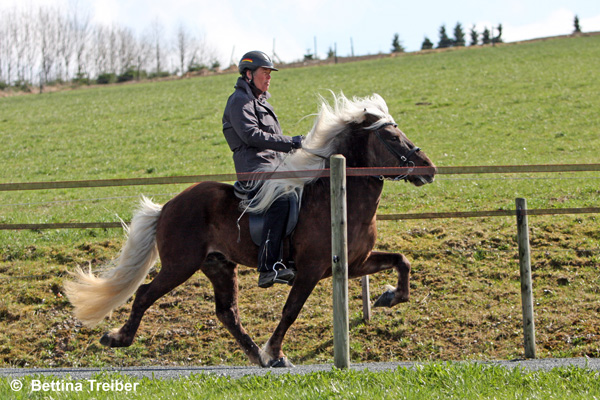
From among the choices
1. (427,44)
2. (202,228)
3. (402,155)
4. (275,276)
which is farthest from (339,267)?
(427,44)

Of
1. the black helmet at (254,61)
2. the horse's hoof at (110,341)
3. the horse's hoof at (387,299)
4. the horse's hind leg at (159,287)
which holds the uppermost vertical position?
the black helmet at (254,61)

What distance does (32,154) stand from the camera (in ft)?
74.9

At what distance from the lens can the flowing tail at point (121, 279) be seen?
6.93 metres

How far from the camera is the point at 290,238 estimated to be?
652cm

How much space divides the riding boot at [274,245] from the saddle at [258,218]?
0.15 ft

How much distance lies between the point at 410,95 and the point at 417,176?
23830 mm

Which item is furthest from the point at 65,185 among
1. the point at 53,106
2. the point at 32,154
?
the point at 53,106

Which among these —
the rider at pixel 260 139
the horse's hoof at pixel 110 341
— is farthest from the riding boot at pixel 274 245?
the horse's hoof at pixel 110 341

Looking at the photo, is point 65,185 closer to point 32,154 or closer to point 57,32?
point 32,154

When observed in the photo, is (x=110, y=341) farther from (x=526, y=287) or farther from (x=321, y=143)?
(x=526, y=287)

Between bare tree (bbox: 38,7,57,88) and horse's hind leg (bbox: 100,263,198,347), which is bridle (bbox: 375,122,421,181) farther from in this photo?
bare tree (bbox: 38,7,57,88)

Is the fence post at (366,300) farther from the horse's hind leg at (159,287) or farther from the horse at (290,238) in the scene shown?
the horse's hind leg at (159,287)

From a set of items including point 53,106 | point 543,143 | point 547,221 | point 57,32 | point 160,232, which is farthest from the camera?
point 57,32

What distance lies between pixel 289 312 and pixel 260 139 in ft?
5.71
